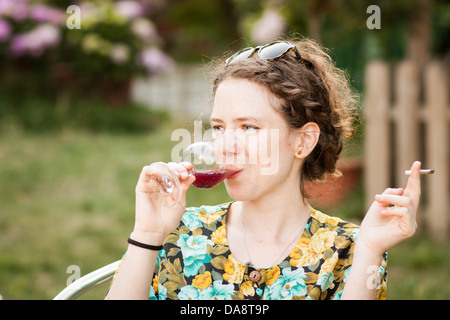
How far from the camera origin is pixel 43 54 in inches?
349

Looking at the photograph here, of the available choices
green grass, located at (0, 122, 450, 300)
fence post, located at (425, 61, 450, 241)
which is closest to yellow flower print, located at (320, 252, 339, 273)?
green grass, located at (0, 122, 450, 300)

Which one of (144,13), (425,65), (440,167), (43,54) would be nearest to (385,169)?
(440,167)

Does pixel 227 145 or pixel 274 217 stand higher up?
pixel 227 145

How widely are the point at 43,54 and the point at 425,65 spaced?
6.13m

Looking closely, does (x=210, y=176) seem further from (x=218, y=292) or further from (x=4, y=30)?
(x=4, y=30)

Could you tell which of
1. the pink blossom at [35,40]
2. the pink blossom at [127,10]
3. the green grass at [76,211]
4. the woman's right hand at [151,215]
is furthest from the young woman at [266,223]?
the pink blossom at [127,10]

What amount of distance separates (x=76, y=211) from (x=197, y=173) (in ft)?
12.7

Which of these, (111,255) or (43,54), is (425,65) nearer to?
(111,255)

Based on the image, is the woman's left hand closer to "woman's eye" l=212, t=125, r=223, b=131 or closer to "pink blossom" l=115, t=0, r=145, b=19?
"woman's eye" l=212, t=125, r=223, b=131

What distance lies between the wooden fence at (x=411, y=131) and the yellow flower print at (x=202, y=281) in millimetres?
3228

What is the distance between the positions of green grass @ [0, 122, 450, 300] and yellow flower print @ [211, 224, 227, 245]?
75.0 inches

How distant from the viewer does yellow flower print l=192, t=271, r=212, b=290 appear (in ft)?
6.23

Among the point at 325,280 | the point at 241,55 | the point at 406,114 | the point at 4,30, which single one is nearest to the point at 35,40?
the point at 4,30

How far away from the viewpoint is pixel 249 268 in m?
1.87
